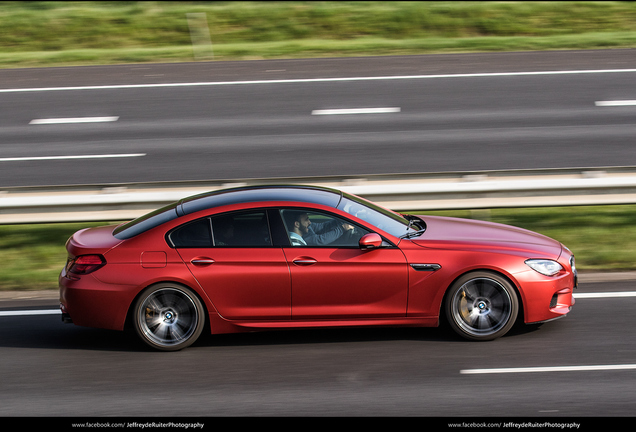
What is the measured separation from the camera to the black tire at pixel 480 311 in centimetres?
637

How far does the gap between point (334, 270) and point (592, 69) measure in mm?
13341

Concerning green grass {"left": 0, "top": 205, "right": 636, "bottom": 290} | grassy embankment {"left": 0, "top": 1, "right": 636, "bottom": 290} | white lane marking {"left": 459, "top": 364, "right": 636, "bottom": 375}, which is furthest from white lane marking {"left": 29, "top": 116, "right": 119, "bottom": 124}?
white lane marking {"left": 459, "top": 364, "right": 636, "bottom": 375}

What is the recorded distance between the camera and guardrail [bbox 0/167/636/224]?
28.8ft

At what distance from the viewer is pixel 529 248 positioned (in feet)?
21.4

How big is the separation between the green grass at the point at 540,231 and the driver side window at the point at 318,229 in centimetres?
351

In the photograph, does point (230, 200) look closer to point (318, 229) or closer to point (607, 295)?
point (318, 229)

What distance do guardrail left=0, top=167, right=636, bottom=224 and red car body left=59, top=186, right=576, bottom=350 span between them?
90.6 inches

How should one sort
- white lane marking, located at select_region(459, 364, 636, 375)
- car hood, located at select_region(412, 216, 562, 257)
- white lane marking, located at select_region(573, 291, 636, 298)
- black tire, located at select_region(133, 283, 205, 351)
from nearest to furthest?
white lane marking, located at select_region(459, 364, 636, 375) < black tire, located at select_region(133, 283, 205, 351) < car hood, located at select_region(412, 216, 562, 257) < white lane marking, located at select_region(573, 291, 636, 298)

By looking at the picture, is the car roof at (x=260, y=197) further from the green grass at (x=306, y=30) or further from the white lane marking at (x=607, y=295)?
the green grass at (x=306, y=30)

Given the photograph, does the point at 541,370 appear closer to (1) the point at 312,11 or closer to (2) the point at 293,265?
(2) the point at 293,265

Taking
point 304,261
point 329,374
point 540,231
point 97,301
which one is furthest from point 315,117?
point 329,374

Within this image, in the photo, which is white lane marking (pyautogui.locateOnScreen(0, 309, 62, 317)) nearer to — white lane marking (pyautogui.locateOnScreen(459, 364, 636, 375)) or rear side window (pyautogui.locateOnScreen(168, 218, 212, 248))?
rear side window (pyautogui.locateOnScreen(168, 218, 212, 248))

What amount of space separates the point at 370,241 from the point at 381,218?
65 cm

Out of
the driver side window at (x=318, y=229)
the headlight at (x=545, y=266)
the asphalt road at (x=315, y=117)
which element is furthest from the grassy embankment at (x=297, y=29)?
the headlight at (x=545, y=266)
